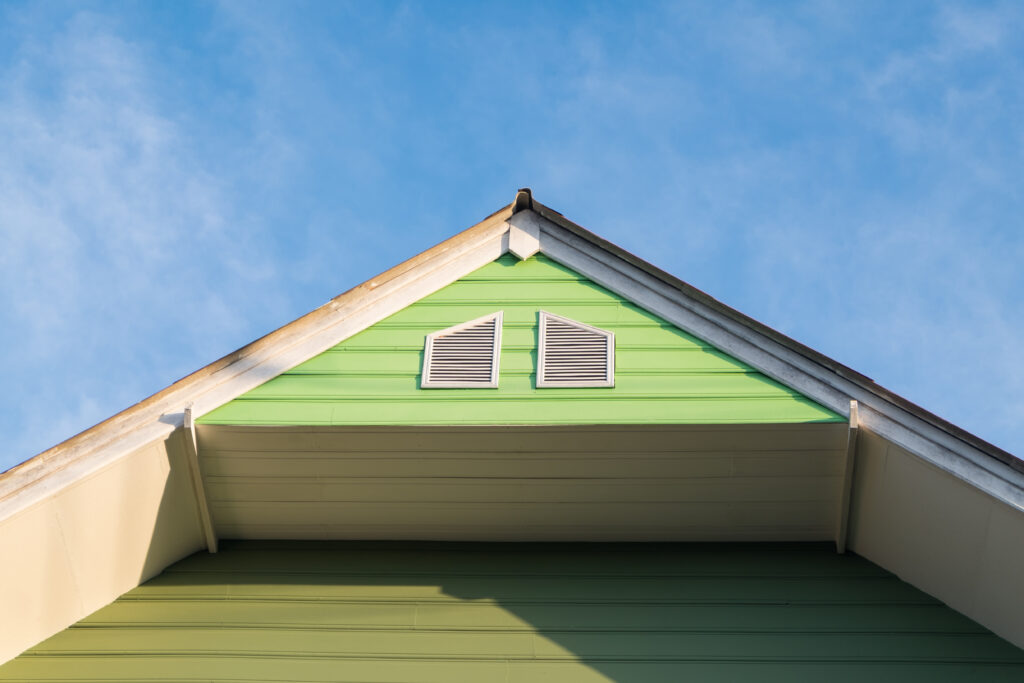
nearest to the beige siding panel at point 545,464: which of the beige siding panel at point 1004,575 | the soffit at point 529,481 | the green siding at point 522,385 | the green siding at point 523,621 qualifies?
the soffit at point 529,481

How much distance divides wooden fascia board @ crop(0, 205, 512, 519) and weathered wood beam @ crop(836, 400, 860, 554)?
89.9 inches

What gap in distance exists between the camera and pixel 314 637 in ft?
15.8

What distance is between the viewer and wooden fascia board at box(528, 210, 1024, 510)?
4.65 m

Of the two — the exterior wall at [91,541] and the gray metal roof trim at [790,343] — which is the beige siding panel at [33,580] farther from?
the gray metal roof trim at [790,343]

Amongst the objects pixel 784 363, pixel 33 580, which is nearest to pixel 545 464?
pixel 784 363

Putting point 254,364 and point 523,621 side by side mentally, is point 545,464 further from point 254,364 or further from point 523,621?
point 254,364

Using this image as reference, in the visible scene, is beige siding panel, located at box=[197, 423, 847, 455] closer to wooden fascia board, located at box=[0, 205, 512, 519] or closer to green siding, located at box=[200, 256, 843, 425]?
green siding, located at box=[200, 256, 843, 425]

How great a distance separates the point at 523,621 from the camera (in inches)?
192

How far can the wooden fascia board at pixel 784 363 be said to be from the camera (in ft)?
15.3

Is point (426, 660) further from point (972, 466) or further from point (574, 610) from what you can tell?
point (972, 466)

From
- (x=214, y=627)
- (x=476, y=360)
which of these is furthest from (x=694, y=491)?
(x=214, y=627)

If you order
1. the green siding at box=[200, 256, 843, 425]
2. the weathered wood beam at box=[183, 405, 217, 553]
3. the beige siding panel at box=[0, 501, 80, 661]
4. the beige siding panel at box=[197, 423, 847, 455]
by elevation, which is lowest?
the beige siding panel at box=[0, 501, 80, 661]

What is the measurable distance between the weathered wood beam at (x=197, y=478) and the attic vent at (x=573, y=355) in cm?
181

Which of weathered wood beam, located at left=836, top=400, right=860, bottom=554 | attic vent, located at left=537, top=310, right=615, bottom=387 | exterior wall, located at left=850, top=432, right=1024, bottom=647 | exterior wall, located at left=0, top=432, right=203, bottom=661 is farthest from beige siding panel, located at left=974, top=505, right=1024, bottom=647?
exterior wall, located at left=0, top=432, right=203, bottom=661
